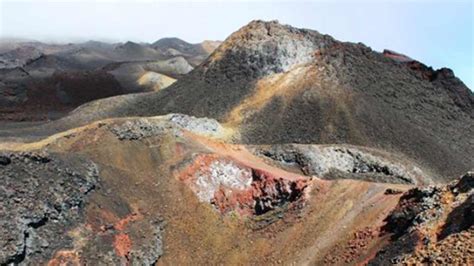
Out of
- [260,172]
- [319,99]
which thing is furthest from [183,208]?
[319,99]

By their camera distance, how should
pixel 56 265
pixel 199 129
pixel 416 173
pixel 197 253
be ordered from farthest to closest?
pixel 199 129, pixel 416 173, pixel 197 253, pixel 56 265

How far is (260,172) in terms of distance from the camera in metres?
39.9

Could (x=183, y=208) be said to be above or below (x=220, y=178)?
below

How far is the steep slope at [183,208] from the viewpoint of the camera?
99.0ft

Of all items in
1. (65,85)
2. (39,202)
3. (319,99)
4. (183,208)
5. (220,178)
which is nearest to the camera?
(39,202)

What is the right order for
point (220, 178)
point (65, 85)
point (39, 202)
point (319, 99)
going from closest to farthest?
point (39, 202), point (220, 178), point (319, 99), point (65, 85)

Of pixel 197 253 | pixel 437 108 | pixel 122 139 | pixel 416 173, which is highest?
pixel 437 108

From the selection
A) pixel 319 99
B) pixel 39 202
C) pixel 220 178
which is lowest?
pixel 39 202

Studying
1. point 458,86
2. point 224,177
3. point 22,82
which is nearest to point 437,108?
point 458,86

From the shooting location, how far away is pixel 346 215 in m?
35.2

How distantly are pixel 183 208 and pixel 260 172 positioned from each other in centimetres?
575

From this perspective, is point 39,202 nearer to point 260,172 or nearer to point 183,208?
point 183,208

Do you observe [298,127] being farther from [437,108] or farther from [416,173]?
[437,108]

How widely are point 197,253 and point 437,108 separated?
43456 millimetres
